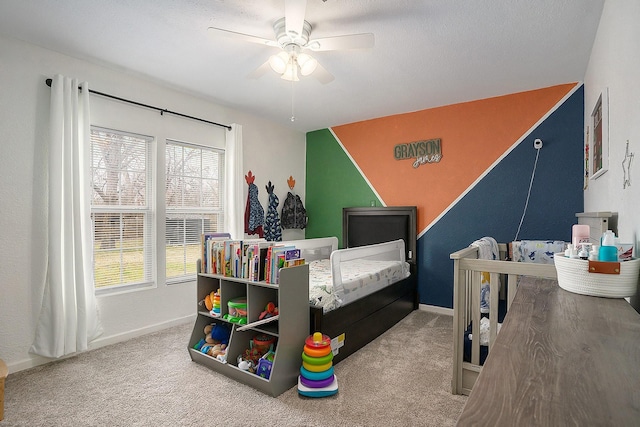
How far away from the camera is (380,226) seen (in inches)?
169

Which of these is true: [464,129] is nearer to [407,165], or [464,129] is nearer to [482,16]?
[407,165]

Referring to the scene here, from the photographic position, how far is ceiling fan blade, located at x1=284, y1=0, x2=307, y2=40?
5.69ft

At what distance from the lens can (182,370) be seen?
247 cm

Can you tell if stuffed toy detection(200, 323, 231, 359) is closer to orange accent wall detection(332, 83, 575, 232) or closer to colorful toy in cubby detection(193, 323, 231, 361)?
colorful toy in cubby detection(193, 323, 231, 361)

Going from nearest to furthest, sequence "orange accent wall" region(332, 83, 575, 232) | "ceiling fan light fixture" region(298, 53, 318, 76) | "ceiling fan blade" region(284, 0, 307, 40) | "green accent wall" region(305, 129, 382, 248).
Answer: "ceiling fan blade" region(284, 0, 307, 40), "ceiling fan light fixture" region(298, 53, 318, 76), "orange accent wall" region(332, 83, 575, 232), "green accent wall" region(305, 129, 382, 248)

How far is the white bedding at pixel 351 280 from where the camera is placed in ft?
8.24

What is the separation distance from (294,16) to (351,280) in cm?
195

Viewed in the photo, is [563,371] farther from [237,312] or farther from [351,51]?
[351,51]

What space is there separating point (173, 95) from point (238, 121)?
829 millimetres

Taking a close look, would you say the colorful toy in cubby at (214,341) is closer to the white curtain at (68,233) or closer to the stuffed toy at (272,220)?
the white curtain at (68,233)

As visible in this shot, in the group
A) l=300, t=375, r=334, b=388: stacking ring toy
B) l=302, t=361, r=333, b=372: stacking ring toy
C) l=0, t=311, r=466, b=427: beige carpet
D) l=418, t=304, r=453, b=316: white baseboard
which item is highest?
l=302, t=361, r=333, b=372: stacking ring toy

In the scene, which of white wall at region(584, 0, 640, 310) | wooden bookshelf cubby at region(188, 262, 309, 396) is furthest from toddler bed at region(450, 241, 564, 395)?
wooden bookshelf cubby at region(188, 262, 309, 396)

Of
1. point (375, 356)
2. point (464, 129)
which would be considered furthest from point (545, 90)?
point (375, 356)

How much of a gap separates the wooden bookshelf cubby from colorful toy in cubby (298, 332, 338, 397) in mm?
92
